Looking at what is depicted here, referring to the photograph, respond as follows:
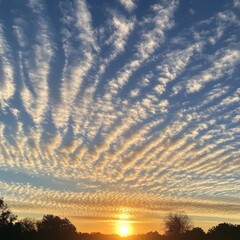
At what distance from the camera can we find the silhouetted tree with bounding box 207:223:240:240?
135 meters

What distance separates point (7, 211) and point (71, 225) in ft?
192

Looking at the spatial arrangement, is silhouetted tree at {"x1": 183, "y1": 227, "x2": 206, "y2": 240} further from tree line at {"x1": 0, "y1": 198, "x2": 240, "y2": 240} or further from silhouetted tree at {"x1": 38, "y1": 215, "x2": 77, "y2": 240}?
silhouetted tree at {"x1": 38, "y1": 215, "x2": 77, "y2": 240}

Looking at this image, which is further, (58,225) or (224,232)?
(58,225)

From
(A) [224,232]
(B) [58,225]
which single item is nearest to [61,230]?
(B) [58,225]

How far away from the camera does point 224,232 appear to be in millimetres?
139625

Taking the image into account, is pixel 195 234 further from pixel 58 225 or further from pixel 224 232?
pixel 58 225

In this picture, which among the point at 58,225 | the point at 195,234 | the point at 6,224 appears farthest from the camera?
the point at 58,225

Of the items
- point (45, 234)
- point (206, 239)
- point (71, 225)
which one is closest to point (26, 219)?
point (71, 225)

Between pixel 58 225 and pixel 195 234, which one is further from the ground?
pixel 58 225

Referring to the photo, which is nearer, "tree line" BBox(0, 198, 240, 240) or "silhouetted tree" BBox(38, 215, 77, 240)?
"tree line" BBox(0, 198, 240, 240)

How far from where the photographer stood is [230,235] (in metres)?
136

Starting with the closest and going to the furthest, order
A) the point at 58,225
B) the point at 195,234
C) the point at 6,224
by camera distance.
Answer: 1. the point at 6,224
2. the point at 195,234
3. the point at 58,225

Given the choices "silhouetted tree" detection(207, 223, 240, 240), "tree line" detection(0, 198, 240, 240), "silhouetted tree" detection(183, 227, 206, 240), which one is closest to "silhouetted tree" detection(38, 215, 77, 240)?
"tree line" detection(0, 198, 240, 240)

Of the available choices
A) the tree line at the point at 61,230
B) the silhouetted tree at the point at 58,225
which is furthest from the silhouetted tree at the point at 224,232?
the silhouetted tree at the point at 58,225
